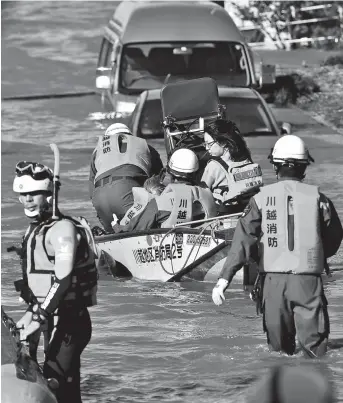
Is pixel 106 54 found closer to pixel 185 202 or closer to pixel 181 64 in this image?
pixel 181 64

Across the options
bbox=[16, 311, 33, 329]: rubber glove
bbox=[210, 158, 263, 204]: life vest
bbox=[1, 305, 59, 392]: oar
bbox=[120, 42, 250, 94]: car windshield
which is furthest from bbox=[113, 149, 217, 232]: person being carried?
bbox=[120, 42, 250, 94]: car windshield

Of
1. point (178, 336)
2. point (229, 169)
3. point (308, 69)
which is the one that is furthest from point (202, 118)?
point (308, 69)

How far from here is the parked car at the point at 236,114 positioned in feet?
63.6

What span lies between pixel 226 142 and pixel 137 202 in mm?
1189

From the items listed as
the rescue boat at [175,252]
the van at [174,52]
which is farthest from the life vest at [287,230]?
the van at [174,52]

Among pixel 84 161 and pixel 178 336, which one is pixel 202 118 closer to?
pixel 178 336

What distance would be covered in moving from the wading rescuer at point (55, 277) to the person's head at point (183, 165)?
5231 millimetres

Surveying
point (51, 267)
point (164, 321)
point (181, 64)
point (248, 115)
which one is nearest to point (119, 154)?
point (164, 321)

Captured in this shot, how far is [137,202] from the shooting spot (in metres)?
14.2

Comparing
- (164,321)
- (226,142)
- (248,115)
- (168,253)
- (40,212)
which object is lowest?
(164,321)

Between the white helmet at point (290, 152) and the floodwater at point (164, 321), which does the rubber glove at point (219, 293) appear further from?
the white helmet at point (290, 152)

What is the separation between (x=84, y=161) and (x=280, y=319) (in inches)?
555

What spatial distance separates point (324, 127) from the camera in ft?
82.1

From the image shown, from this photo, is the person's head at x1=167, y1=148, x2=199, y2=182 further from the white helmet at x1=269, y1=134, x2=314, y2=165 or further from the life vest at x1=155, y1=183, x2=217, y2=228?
the white helmet at x1=269, y1=134, x2=314, y2=165
